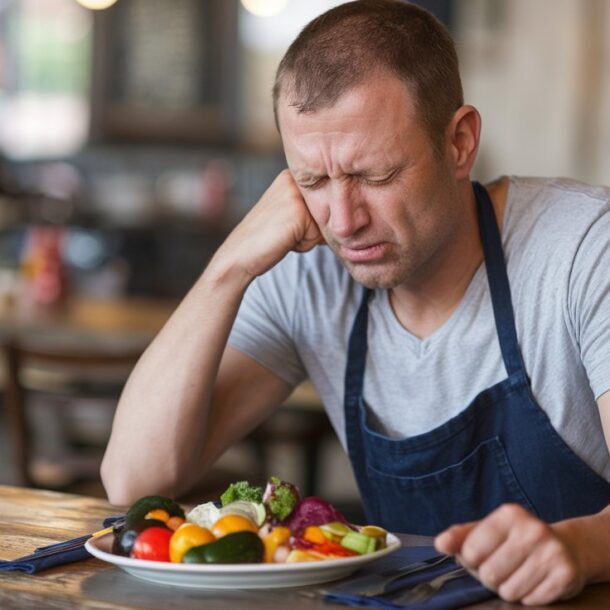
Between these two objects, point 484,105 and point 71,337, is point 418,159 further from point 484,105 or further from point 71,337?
point 484,105

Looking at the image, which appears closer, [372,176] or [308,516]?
[308,516]

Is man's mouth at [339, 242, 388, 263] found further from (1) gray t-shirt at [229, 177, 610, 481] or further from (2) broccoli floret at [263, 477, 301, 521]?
(2) broccoli floret at [263, 477, 301, 521]

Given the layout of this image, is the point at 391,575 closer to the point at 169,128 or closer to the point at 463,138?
the point at 463,138

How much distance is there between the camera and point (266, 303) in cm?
196

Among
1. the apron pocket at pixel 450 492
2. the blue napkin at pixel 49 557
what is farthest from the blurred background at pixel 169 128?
the blue napkin at pixel 49 557

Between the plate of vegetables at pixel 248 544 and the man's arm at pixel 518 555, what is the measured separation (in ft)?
0.41

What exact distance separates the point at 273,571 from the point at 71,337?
9.05 feet

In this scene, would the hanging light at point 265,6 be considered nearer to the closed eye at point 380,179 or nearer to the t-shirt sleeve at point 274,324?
the t-shirt sleeve at point 274,324

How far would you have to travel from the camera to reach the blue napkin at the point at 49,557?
1.35 meters

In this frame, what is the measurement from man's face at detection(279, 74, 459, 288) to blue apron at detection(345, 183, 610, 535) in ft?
0.53

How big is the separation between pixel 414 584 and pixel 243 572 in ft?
0.61

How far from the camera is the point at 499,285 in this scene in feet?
5.70

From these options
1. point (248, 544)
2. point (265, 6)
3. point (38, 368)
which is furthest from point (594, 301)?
point (265, 6)

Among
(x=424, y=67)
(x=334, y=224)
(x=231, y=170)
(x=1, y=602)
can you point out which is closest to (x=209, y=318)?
(x=334, y=224)
